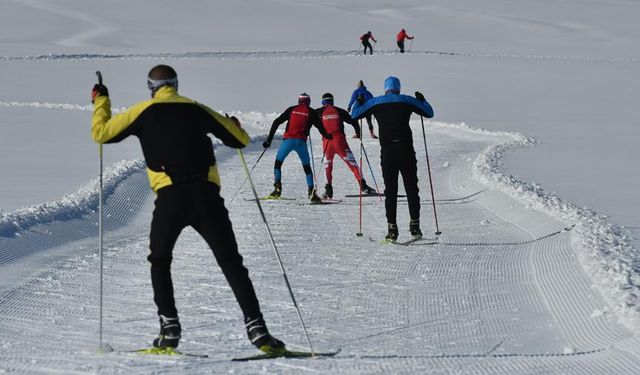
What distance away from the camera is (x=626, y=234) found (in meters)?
9.60

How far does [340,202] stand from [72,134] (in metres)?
9.64

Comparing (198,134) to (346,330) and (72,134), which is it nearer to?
(346,330)

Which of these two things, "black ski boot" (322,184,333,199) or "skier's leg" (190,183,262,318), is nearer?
"skier's leg" (190,183,262,318)

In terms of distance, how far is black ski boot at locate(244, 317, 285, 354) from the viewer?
5477 mm

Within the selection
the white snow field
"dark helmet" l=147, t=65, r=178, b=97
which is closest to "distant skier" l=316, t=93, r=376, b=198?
the white snow field

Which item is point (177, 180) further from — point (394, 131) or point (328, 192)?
point (328, 192)

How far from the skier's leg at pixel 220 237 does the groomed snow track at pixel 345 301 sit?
38 cm

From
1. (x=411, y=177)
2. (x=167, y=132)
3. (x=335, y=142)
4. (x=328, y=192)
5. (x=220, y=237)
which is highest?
(x=167, y=132)

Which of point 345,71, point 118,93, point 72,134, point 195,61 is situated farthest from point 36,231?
point 195,61

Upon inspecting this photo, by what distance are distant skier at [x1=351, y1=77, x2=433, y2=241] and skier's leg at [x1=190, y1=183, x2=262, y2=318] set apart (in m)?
4.95

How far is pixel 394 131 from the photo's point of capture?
10281mm

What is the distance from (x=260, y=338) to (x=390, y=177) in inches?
202

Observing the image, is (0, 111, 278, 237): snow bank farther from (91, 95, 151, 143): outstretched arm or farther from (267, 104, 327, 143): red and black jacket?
(91, 95, 151, 143): outstretched arm

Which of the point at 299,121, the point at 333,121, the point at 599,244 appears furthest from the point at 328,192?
the point at 599,244
